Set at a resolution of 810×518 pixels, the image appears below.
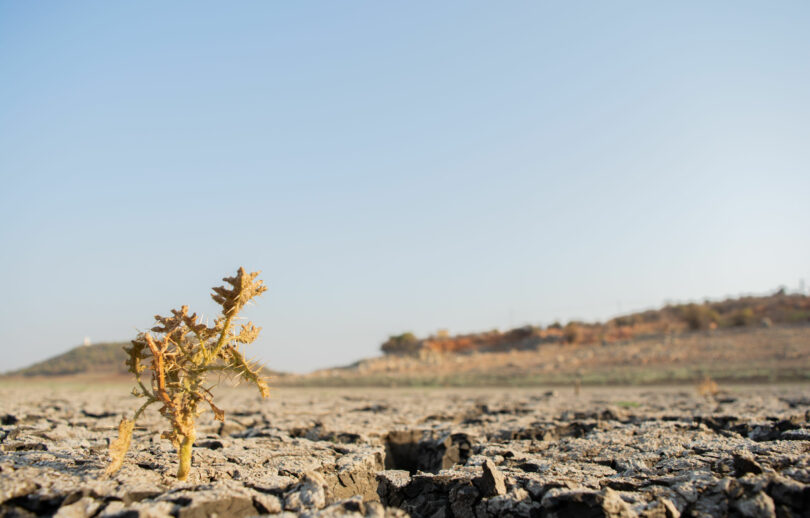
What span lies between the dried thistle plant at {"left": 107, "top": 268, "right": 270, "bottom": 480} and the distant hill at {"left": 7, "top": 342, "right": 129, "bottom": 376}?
122 ft

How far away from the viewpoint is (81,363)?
3866 centimetres

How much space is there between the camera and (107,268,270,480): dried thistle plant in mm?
2973

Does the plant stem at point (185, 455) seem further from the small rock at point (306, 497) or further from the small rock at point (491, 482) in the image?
the small rock at point (491, 482)

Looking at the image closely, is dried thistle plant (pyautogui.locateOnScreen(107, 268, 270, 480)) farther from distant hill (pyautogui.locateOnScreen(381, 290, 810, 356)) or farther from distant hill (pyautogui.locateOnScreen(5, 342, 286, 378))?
distant hill (pyautogui.locateOnScreen(5, 342, 286, 378))

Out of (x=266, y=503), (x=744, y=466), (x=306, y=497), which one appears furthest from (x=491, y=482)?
(x=744, y=466)

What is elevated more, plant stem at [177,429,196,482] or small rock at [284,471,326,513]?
plant stem at [177,429,196,482]

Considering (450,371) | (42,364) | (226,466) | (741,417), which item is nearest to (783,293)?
(450,371)

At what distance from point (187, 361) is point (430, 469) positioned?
290 centimetres

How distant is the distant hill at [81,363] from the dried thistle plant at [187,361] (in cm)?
3713

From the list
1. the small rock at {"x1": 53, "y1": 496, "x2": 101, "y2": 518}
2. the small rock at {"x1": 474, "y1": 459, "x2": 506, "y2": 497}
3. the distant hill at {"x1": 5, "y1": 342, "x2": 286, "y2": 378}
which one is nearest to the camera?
the small rock at {"x1": 53, "y1": 496, "x2": 101, "y2": 518}

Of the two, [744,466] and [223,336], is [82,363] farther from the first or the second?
[744,466]

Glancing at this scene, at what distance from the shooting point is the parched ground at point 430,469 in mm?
2783

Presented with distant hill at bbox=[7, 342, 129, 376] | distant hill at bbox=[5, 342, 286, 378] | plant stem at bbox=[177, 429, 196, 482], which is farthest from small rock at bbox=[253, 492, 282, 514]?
distant hill at bbox=[7, 342, 129, 376]

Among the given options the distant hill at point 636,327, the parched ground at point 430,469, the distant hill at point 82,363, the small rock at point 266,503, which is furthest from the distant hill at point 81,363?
the small rock at point 266,503
